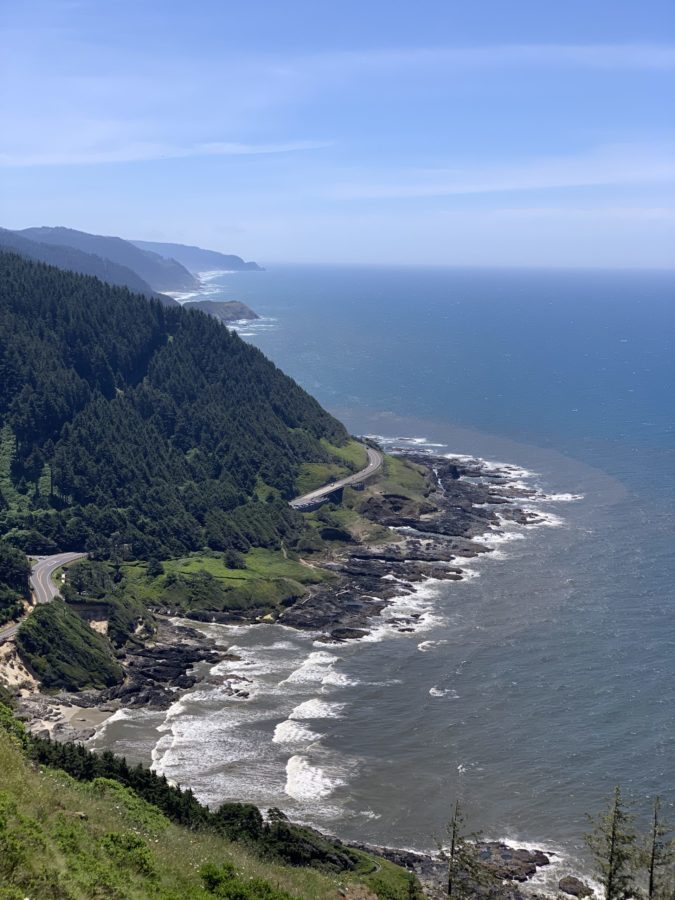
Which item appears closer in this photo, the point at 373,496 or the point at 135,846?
the point at 135,846

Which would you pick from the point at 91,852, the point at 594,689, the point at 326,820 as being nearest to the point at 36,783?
the point at 91,852

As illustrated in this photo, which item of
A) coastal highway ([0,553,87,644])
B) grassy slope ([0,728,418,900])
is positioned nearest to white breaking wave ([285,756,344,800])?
grassy slope ([0,728,418,900])

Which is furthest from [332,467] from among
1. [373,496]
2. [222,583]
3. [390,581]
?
[222,583]

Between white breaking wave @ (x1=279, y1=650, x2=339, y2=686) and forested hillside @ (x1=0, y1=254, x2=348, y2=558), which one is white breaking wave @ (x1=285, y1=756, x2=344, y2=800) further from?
forested hillside @ (x1=0, y1=254, x2=348, y2=558)

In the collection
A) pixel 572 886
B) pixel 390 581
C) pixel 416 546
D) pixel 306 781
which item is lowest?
pixel 306 781

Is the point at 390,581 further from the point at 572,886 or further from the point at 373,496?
the point at 572,886

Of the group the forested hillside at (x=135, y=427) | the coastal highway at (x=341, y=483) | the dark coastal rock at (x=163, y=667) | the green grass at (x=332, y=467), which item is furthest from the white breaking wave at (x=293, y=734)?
the green grass at (x=332, y=467)
